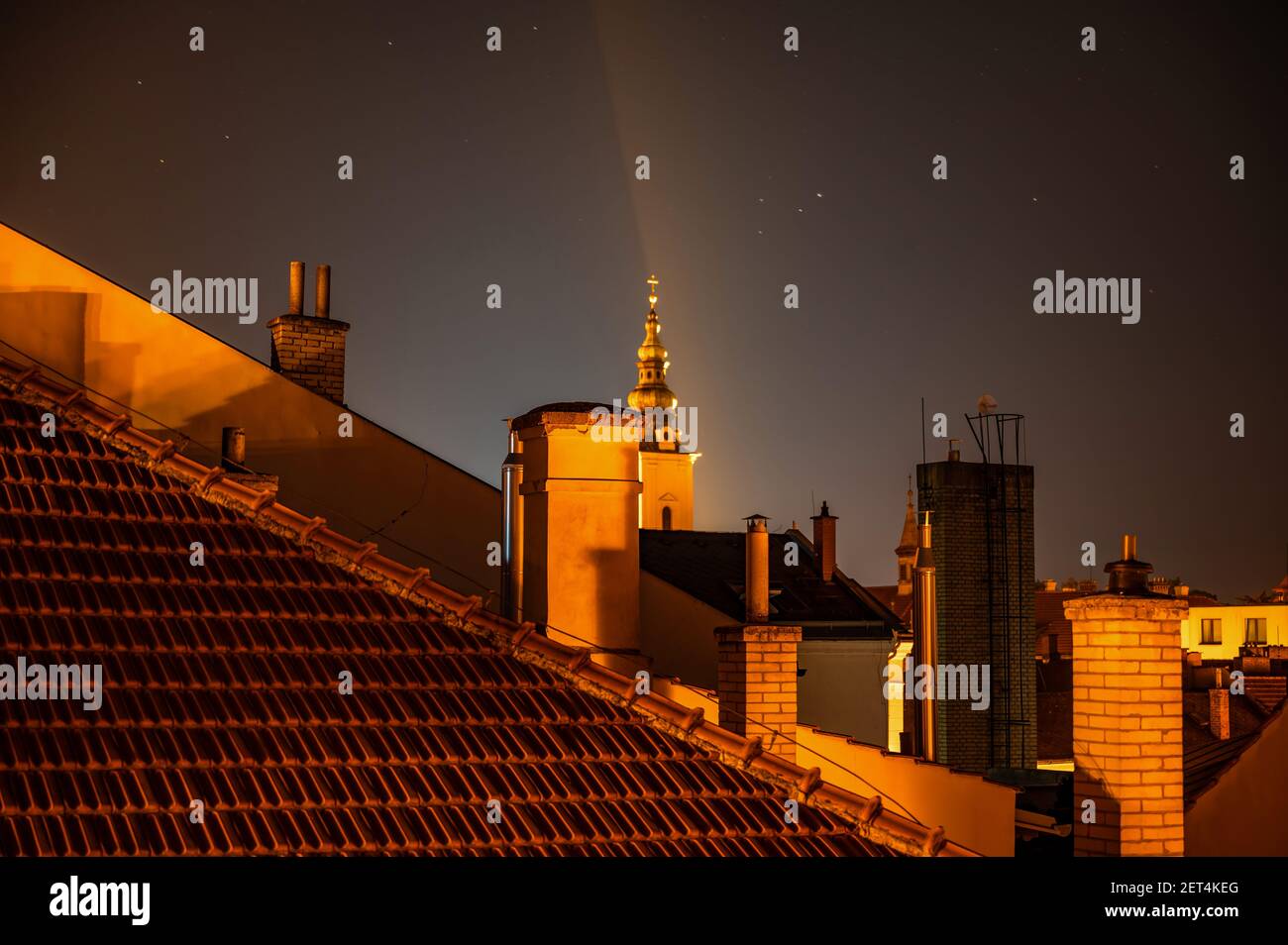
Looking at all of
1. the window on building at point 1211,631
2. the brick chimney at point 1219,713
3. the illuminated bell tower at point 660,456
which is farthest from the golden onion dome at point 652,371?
the brick chimney at point 1219,713

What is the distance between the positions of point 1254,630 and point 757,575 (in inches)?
1728

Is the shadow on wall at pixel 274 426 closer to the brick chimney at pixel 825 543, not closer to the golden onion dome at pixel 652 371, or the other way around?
the brick chimney at pixel 825 543

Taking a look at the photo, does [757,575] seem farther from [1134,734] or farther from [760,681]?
[1134,734]

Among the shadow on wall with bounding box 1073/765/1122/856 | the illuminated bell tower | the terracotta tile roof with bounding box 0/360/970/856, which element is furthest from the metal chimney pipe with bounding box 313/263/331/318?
the illuminated bell tower

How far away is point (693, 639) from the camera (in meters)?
18.2

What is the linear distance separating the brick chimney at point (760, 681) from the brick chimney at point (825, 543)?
1546 cm

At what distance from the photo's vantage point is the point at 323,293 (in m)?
16.7

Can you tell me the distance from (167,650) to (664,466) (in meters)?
67.0

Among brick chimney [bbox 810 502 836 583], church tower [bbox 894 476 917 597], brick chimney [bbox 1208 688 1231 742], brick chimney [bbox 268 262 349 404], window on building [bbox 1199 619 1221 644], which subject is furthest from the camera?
church tower [bbox 894 476 917 597]

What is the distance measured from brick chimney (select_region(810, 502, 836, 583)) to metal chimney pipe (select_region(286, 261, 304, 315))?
12.7m

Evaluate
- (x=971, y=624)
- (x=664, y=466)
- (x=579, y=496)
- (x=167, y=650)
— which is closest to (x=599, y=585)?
(x=579, y=496)

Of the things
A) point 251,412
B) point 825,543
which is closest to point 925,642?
point 251,412

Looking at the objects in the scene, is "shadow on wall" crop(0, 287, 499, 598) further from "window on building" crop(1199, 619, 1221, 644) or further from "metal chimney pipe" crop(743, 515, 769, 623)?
"window on building" crop(1199, 619, 1221, 644)

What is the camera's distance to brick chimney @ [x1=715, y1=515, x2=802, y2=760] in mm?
10711
